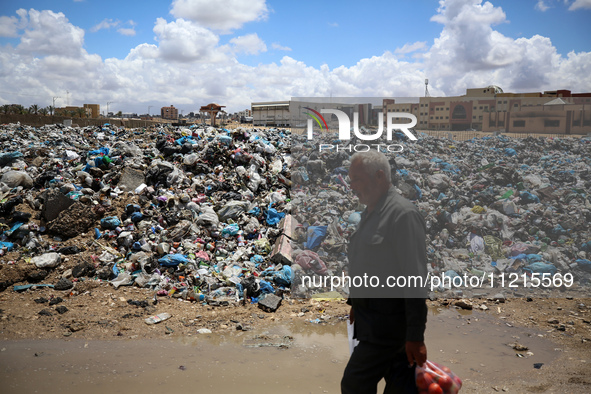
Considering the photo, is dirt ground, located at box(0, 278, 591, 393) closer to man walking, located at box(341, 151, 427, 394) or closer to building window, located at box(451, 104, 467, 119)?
man walking, located at box(341, 151, 427, 394)

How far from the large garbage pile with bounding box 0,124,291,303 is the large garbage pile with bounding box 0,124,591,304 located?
0.02 meters

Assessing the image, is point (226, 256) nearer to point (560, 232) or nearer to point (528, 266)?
point (528, 266)

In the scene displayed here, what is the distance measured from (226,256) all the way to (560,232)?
17.2 feet

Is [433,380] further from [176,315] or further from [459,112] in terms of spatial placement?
[459,112]

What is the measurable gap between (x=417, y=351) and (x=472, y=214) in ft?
17.9

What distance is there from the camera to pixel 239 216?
635 cm

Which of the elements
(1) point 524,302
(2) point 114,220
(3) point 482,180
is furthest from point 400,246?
(3) point 482,180

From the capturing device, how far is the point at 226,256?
557cm

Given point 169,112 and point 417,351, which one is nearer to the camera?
point 417,351

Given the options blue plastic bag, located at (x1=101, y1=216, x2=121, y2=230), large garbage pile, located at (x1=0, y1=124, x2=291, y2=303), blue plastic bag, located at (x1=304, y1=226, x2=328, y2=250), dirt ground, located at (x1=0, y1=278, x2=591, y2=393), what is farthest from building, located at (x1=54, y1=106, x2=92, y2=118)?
blue plastic bag, located at (x1=304, y1=226, x2=328, y2=250)

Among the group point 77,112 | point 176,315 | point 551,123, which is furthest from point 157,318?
point 77,112

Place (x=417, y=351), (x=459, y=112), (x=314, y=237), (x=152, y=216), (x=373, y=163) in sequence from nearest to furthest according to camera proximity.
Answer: (x=417, y=351), (x=373, y=163), (x=314, y=237), (x=152, y=216), (x=459, y=112)

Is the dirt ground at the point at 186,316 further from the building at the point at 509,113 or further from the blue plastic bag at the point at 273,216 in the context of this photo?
the building at the point at 509,113

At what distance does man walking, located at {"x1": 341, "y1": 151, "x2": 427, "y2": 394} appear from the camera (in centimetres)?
152
